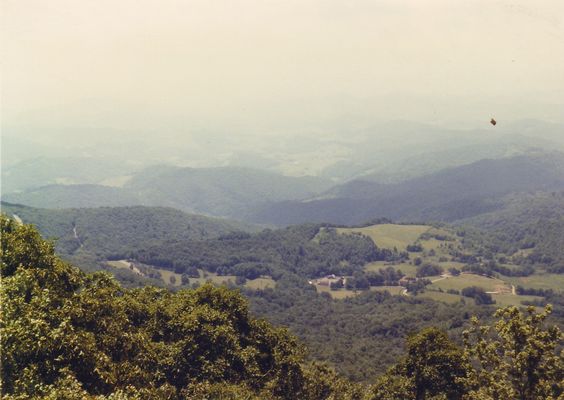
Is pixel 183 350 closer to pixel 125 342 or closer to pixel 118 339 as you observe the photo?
pixel 125 342

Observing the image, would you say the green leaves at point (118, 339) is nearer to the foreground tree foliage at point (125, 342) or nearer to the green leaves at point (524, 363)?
the foreground tree foliage at point (125, 342)

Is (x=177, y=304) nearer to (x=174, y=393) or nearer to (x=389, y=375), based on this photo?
(x=174, y=393)

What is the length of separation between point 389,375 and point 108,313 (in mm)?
30233

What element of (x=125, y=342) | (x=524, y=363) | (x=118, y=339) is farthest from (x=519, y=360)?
(x=118, y=339)

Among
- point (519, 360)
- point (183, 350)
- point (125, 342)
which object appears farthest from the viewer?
point (183, 350)

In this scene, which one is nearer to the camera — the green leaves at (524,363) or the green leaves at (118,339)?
the green leaves at (118,339)

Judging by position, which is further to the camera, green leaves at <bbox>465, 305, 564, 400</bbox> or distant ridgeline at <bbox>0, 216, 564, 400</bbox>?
green leaves at <bbox>465, 305, 564, 400</bbox>

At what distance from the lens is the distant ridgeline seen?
28172 millimetres

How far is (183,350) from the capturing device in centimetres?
4812

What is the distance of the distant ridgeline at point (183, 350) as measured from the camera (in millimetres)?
28172

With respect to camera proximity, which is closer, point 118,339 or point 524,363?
point 524,363

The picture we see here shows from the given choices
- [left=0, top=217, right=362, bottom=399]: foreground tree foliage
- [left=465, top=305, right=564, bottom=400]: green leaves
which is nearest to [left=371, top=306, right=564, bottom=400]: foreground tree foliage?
[left=465, top=305, right=564, bottom=400]: green leaves

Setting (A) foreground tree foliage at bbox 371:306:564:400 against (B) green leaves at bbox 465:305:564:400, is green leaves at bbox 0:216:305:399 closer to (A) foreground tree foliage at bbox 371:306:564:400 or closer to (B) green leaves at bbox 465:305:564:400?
(A) foreground tree foliage at bbox 371:306:564:400

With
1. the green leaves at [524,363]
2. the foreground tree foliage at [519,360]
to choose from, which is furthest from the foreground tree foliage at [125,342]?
the green leaves at [524,363]
